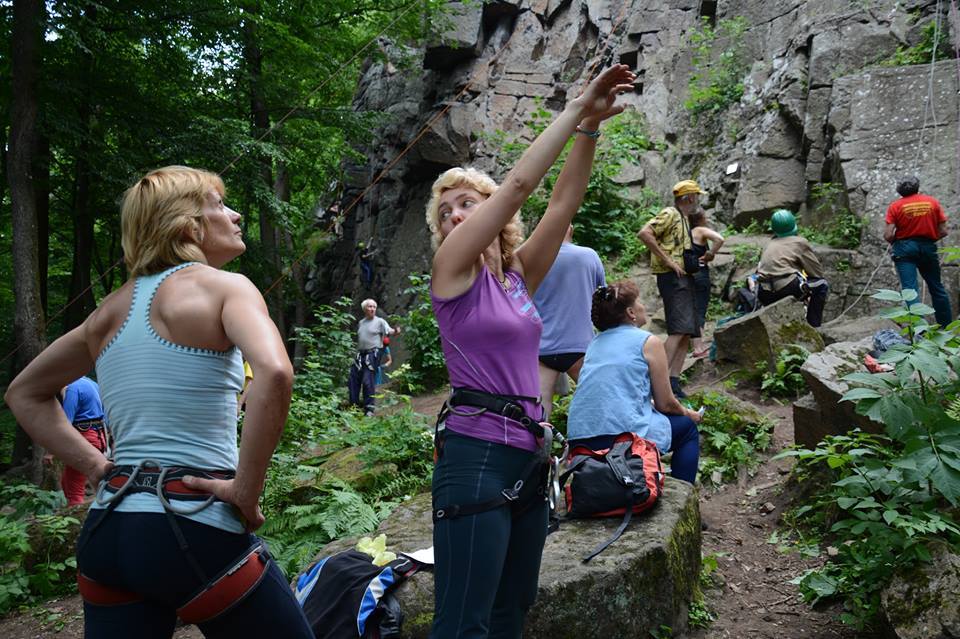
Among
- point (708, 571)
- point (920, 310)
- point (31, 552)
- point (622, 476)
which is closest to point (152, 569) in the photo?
point (622, 476)

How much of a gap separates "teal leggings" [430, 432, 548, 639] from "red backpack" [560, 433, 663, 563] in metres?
1.64

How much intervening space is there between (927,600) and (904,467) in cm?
57

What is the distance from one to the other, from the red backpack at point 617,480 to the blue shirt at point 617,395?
111 millimetres

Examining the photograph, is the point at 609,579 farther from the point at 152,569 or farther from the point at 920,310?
the point at 152,569

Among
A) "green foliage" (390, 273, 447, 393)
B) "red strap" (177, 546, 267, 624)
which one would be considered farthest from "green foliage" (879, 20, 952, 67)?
"red strap" (177, 546, 267, 624)

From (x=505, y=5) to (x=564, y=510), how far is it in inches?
702

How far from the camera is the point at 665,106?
15.8m

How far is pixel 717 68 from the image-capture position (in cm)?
1472

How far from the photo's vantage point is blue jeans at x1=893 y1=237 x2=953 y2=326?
770 centimetres

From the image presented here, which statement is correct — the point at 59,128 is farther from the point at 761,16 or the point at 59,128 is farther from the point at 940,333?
the point at 761,16

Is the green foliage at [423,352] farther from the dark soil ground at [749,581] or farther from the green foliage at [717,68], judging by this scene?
the green foliage at [717,68]

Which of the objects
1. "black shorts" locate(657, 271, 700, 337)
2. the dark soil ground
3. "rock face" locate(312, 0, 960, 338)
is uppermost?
"rock face" locate(312, 0, 960, 338)

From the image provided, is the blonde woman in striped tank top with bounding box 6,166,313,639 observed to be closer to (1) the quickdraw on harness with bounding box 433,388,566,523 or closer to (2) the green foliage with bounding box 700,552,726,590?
(1) the quickdraw on harness with bounding box 433,388,566,523

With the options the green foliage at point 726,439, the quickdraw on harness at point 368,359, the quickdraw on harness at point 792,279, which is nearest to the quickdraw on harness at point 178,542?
the green foliage at point 726,439
